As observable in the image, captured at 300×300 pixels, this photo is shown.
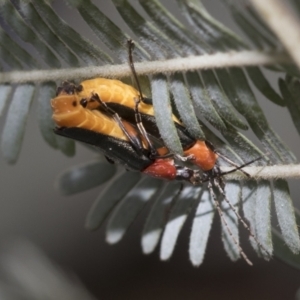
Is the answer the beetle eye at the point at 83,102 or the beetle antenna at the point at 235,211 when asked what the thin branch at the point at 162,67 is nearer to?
the beetle eye at the point at 83,102

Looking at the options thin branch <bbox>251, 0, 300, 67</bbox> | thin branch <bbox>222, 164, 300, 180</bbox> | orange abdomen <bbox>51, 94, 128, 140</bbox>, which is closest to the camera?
thin branch <bbox>251, 0, 300, 67</bbox>

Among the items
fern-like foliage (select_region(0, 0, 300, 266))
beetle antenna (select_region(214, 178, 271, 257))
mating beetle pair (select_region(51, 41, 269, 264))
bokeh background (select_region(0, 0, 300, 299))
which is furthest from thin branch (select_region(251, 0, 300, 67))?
bokeh background (select_region(0, 0, 300, 299))

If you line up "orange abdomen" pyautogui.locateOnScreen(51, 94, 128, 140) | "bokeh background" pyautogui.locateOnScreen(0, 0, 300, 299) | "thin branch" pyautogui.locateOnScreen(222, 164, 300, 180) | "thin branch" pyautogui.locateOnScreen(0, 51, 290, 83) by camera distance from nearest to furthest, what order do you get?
"thin branch" pyautogui.locateOnScreen(0, 51, 290, 83)
"thin branch" pyautogui.locateOnScreen(222, 164, 300, 180)
"orange abdomen" pyautogui.locateOnScreen(51, 94, 128, 140)
"bokeh background" pyautogui.locateOnScreen(0, 0, 300, 299)

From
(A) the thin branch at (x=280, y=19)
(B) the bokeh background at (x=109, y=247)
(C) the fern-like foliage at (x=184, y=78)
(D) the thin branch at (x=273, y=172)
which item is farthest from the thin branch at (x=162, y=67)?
(B) the bokeh background at (x=109, y=247)

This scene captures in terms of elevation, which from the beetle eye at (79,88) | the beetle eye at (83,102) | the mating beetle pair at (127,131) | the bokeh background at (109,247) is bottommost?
the bokeh background at (109,247)

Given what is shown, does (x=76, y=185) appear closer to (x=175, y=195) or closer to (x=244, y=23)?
(x=175, y=195)

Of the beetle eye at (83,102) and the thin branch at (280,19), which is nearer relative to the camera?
the thin branch at (280,19)

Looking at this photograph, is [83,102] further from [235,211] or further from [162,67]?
[235,211]

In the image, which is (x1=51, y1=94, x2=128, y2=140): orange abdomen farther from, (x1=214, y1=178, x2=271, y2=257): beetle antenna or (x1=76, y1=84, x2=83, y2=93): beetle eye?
(x1=214, y1=178, x2=271, y2=257): beetle antenna
